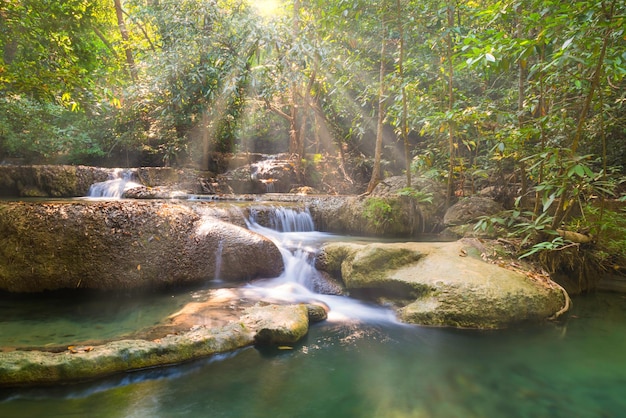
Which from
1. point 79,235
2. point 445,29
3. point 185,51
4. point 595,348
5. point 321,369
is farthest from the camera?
point 185,51

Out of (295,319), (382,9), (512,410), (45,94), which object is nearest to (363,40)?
(382,9)

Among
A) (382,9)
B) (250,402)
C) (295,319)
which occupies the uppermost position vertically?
(382,9)

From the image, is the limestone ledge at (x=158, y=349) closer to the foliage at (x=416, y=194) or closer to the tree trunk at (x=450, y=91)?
the tree trunk at (x=450, y=91)

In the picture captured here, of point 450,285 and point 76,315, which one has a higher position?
point 450,285

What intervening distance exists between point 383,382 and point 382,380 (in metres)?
0.03

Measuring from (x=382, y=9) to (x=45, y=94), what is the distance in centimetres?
614

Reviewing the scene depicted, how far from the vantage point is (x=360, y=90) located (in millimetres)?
10414

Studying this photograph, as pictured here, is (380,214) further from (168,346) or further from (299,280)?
(168,346)

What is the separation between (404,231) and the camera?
7914 mm

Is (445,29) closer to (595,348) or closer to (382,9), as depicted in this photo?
(382,9)

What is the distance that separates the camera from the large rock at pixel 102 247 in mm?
3926

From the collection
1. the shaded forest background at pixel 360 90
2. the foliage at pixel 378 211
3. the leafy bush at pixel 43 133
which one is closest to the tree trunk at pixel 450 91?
the shaded forest background at pixel 360 90

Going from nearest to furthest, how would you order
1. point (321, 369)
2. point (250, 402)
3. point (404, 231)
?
1. point (250, 402)
2. point (321, 369)
3. point (404, 231)

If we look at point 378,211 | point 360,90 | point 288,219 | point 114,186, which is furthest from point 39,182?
point 360,90
